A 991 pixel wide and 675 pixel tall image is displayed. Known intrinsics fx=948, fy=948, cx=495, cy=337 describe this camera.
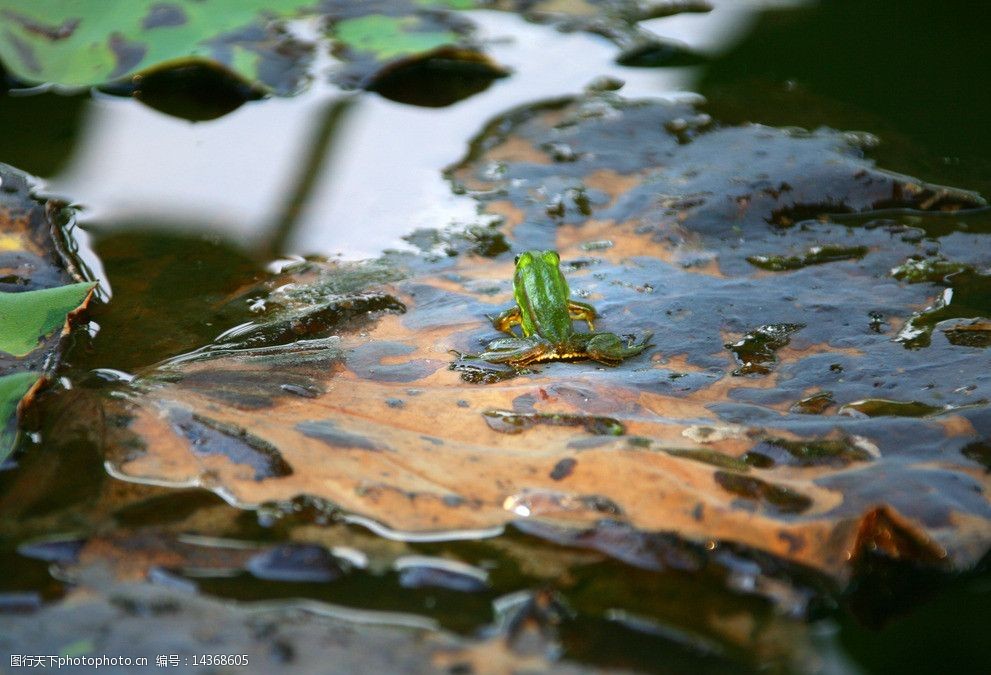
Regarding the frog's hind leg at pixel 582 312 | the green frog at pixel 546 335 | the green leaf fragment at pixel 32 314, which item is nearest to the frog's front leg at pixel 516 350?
the green frog at pixel 546 335

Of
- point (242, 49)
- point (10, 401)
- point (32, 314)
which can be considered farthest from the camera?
point (242, 49)

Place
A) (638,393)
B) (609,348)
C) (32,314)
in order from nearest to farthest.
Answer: (638,393)
(32,314)
(609,348)

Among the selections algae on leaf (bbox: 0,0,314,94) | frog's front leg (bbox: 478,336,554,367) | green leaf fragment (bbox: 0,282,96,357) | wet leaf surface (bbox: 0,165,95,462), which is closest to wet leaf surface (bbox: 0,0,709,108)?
algae on leaf (bbox: 0,0,314,94)

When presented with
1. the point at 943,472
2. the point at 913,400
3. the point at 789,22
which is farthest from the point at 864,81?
the point at 943,472

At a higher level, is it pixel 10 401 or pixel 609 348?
pixel 10 401

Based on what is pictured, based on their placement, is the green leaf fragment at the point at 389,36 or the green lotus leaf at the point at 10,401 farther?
the green leaf fragment at the point at 389,36

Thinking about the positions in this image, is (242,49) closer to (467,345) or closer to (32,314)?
(32,314)

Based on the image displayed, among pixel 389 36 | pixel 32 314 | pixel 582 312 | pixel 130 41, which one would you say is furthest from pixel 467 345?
pixel 130 41

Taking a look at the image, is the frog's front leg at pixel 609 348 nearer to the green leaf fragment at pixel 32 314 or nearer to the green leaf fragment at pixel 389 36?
the green leaf fragment at pixel 32 314
